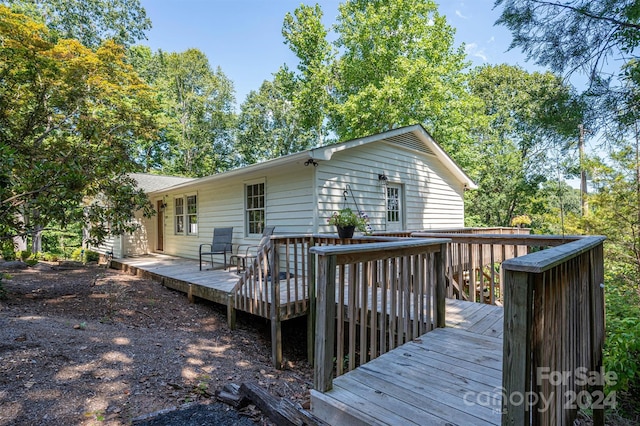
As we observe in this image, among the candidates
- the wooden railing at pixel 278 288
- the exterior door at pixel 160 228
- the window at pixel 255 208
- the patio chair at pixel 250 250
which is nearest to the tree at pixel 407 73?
the window at pixel 255 208

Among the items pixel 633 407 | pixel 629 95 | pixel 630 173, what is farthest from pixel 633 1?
pixel 630 173

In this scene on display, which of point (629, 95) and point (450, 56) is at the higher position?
point (450, 56)

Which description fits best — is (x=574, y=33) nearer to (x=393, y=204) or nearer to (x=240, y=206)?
(x=393, y=204)

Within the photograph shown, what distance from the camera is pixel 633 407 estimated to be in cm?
362

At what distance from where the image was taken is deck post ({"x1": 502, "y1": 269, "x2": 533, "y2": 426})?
1.30 metres

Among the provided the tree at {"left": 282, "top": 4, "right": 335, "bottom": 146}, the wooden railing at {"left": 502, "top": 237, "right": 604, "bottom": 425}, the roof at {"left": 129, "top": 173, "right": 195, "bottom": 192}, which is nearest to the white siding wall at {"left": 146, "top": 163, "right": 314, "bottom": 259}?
the roof at {"left": 129, "top": 173, "right": 195, "bottom": 192}

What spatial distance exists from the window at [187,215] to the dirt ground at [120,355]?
173 inches

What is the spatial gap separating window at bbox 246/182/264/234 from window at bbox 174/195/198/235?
304 cm

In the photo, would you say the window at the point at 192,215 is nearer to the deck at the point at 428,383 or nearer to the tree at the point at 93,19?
the deck at the point at 428,383

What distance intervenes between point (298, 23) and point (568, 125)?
17464mm

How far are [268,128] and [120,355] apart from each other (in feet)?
72.5

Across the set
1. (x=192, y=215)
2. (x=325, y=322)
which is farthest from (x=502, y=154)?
(x=325, y=322)

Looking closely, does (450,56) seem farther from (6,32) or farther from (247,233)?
(6,32)

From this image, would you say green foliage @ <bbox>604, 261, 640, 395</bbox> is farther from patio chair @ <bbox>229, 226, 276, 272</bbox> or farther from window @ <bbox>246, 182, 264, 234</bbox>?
window @ <bbox>246, 182, 264, 234</bbox>
